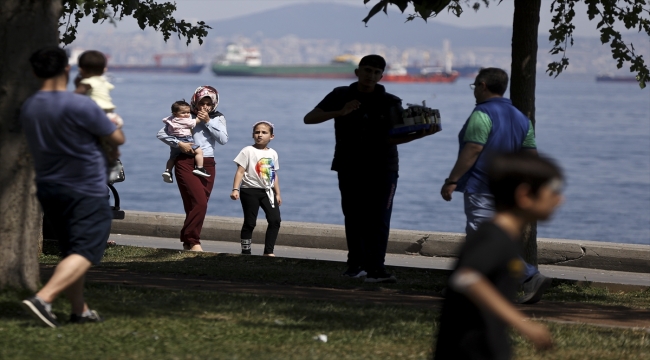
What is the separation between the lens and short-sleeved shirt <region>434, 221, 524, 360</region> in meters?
3.64

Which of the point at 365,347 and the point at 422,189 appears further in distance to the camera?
the point at 422,189

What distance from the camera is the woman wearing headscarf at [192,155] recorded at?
1136 centimetres

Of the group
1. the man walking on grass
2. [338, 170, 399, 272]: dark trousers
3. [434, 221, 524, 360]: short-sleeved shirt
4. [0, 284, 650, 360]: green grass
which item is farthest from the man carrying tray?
[434, 221, 524, 360]: short-sleeved shirt

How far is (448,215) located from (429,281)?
23.9 meters

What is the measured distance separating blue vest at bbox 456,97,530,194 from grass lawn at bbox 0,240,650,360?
0.90 m

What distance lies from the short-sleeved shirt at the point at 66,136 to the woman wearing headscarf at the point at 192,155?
5.45 metres

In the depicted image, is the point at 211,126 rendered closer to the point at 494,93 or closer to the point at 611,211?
the point at 494,93

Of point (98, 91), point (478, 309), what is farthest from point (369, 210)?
point (478, 309)

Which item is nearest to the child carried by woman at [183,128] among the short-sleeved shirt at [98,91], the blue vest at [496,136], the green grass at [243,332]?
the green grass at [243,332]

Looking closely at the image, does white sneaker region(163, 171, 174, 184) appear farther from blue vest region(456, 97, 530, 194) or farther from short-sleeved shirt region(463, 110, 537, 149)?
short-sleeved shirt region(463, 110, 537, 149)

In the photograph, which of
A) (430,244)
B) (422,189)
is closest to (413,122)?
(430,244)

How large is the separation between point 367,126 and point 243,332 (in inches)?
122

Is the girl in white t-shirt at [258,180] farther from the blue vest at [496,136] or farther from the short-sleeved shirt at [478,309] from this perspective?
the short-sleeved shirt at [478,309]

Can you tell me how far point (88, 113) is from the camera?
566 centimetres
